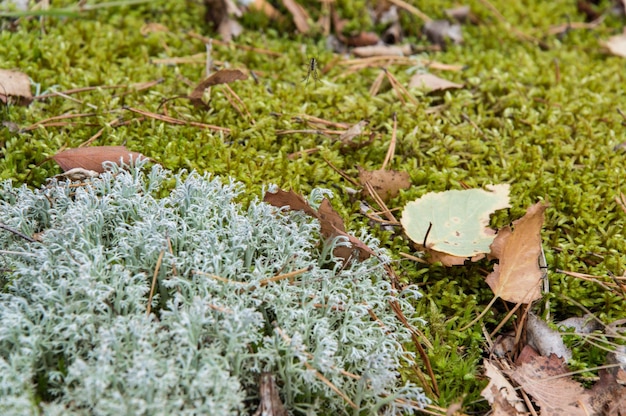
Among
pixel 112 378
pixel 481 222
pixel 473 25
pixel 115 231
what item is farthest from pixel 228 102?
pixel 473 25

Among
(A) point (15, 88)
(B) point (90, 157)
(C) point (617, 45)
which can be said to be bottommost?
(C) point (617, 45)

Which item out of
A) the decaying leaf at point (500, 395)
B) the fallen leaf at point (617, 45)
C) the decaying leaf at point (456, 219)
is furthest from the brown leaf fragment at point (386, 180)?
the fallen leaf at point (617, 45)

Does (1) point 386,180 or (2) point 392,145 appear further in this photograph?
(2) point 392,145

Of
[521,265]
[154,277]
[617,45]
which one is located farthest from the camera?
[617,45]

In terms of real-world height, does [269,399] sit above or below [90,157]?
below

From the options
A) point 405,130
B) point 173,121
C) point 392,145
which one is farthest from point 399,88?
point 173,121

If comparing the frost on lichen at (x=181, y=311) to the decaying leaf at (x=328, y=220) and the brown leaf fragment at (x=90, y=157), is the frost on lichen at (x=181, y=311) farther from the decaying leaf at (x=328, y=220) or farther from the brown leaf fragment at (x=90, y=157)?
the brown leaf fragment at (x=90, y=157)

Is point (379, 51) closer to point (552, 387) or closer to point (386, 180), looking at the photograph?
point (386, 180)
